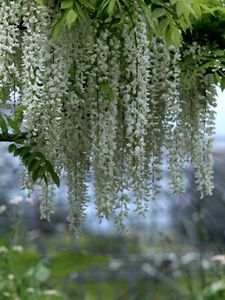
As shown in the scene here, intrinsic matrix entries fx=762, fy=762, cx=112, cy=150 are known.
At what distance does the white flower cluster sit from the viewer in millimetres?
2391

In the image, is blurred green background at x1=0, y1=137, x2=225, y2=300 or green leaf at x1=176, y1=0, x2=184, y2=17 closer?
green leaf at x1=176, y1=0, x2=184, y2=17

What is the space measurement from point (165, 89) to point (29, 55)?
24.8 inches

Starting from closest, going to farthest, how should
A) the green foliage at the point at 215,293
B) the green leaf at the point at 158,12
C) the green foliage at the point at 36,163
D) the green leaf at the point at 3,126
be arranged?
the green leaf at the point at 158,12
the green foliage at the point at 36,163
the green leaf at the point at 3,126
the green foliage at the point at 215,293

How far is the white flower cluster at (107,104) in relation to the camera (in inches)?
94.1

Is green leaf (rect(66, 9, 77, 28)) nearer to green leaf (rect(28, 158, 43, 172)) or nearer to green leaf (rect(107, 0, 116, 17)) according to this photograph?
green leaf (rect(107, 0, 116, 17))

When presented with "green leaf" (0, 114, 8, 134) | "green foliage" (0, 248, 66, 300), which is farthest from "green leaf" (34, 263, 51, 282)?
"green leaf" (0, 114, 8, 134)

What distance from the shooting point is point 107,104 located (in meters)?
2.64

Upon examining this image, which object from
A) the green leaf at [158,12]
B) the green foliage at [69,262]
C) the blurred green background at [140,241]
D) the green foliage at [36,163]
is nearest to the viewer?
the green leaf at [158,12]

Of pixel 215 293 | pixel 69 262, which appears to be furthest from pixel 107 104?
pixel 69 262

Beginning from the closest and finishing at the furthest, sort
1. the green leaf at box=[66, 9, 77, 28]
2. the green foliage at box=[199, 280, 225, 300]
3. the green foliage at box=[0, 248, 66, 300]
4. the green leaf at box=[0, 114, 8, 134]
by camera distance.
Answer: the green leaf at box=[66, 9, 77, 28], the green leaf at box=[0, 114, 8, 134], the green foliage at box=[0, 248, 66, 300], the green foliage at box=[199, 280, 225, 300]

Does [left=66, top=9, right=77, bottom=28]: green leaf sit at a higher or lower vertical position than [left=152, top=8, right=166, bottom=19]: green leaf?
lower

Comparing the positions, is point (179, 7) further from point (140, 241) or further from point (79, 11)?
point (140, 241)

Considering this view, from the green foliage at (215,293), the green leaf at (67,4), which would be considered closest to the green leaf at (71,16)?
the green leaf at (67,4)

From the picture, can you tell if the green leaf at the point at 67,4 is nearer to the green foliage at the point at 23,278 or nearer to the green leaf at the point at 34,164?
the green leaf at the point at 34,164
